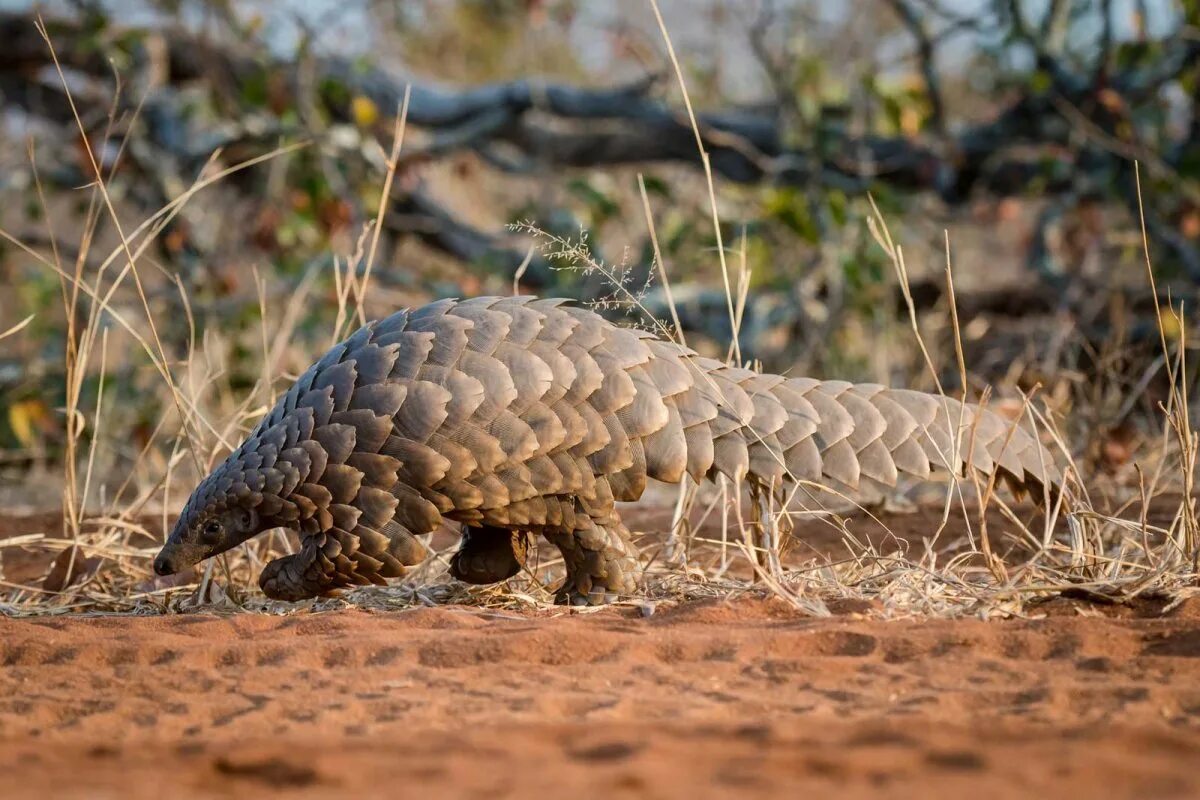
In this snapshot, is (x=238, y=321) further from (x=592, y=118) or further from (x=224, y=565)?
(x=224, y=565)

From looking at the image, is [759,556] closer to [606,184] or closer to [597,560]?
[597,560]

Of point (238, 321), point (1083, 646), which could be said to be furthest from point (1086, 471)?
point (238, 321)

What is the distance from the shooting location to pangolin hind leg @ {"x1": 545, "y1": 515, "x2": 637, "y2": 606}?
321 centimetres

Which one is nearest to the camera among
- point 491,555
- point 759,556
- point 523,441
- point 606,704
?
point 606,704

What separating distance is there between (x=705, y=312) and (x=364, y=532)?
5053mm

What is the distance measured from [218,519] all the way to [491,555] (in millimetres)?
674

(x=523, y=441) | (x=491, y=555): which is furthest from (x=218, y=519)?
(x=523, y=441)

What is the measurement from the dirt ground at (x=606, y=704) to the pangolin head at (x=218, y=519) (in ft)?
0.87

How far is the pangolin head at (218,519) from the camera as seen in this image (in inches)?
127

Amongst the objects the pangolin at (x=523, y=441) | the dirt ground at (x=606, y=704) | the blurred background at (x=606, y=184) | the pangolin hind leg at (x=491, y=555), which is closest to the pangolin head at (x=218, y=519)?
the pangolin at (x=523, y=441)

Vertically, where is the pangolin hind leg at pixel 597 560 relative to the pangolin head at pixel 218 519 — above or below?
below

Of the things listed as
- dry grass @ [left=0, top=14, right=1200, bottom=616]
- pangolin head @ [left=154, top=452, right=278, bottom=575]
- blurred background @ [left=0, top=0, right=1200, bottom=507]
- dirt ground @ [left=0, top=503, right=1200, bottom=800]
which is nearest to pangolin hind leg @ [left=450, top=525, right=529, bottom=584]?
dry grass @ [left=0, top=14, right=1200, bottom=616]

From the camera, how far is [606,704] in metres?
2.24

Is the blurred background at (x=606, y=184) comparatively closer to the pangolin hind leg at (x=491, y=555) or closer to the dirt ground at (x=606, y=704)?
the pangolin hind leg at (x=491, y=555)
